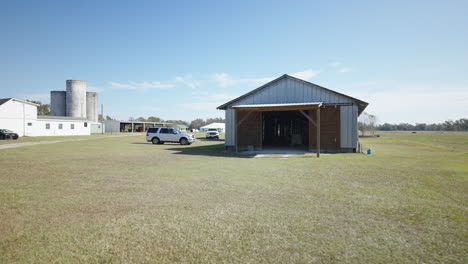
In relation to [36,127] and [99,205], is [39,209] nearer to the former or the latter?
[99,205]

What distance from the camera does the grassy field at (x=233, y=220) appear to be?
3.41 metres

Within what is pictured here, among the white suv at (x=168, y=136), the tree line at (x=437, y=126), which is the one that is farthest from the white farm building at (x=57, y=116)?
the tree line at (x=437, y=126)

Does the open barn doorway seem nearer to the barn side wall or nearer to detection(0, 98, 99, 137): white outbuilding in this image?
the barn side wall

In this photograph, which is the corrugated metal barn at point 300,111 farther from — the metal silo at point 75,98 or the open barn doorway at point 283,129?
the metal silo at point 75,98

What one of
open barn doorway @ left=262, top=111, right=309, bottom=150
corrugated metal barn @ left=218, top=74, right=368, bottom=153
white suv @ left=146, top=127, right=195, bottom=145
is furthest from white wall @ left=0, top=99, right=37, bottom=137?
open barn doorway @ left=262, top=111, right=309, bottom=150

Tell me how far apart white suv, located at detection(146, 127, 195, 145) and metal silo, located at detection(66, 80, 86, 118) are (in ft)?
157

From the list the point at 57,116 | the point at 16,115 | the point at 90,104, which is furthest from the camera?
the point at 90,104

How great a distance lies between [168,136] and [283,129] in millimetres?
13895

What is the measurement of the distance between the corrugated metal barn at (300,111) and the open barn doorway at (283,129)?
7067 mm

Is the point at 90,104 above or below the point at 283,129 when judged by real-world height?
above

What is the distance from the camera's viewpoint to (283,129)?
30172 mm

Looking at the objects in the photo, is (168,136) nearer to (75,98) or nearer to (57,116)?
(57,116)

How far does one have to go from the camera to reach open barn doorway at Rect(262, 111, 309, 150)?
87.4 ft

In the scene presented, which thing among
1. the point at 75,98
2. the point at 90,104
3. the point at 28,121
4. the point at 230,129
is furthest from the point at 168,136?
the point at 90,104
